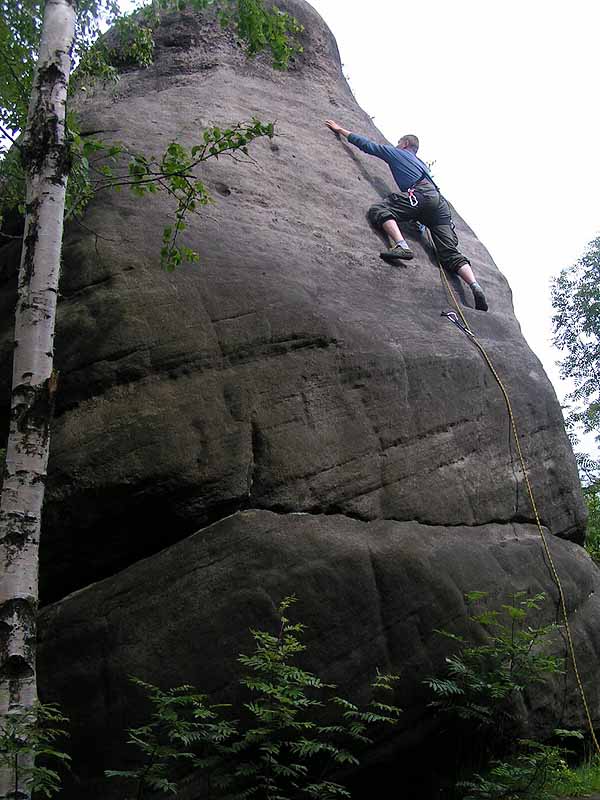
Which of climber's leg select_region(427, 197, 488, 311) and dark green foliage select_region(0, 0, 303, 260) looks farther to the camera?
climber's leg select_region(427, 197, 488, 311)

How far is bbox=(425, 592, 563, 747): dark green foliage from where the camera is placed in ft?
19.7

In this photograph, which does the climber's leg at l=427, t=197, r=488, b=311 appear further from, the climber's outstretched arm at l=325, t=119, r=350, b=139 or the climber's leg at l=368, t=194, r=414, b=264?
the climber's outstretched arm at l=325, t=119, r=350, b=139

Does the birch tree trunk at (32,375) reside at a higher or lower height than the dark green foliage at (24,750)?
higher

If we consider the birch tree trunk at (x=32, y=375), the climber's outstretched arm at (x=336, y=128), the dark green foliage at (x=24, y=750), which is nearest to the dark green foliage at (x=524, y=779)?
the dark green foliage at (x=24, y=750)

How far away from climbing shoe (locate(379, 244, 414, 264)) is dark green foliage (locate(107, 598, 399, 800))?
4436 mm

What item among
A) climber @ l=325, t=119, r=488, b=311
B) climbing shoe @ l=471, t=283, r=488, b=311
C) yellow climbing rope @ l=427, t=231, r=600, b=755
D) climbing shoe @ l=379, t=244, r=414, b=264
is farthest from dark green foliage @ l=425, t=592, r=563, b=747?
climber @ l=325, t=119, r=488, b=311

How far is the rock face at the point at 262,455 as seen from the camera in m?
5.63

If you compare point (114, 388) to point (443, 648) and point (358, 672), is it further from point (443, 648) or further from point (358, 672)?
point (443, 648)

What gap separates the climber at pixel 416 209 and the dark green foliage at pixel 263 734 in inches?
201

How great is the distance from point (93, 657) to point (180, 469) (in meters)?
→ 1.45

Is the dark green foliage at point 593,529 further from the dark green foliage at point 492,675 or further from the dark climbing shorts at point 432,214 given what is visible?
the dark green foliage at point 492,675

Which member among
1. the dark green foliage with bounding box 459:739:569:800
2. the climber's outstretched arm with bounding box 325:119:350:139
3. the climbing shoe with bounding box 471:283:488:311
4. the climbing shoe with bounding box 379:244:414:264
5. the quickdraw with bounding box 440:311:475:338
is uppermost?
the climber's outstretched arm with bounding box 325:119:350:139

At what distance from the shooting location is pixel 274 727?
16.1 feet

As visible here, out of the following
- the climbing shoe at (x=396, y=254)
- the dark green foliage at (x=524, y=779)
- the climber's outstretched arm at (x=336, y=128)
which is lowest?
the dark green foliage at (x=524, y=779)
